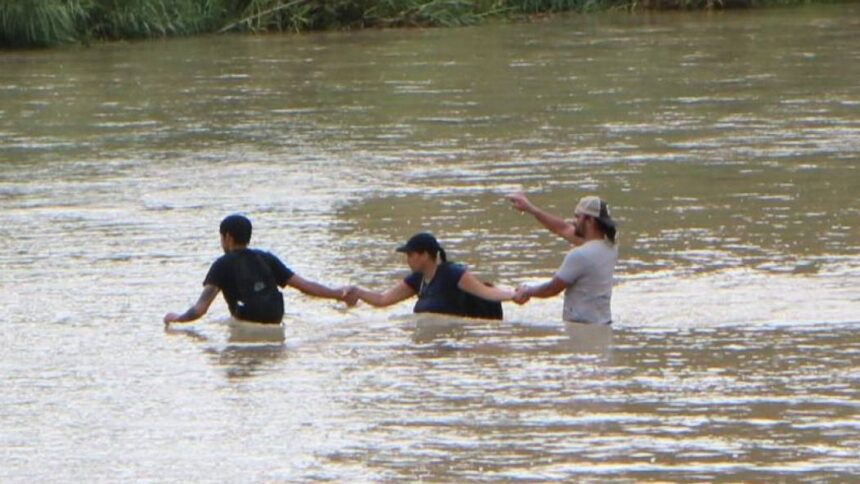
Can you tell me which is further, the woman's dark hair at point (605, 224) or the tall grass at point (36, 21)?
the tall grass at point (36, 21)

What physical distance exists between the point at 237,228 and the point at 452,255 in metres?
3.19

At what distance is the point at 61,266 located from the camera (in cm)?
1577

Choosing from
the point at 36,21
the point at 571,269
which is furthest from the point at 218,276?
the point at 36,21

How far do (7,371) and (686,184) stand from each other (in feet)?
29.6

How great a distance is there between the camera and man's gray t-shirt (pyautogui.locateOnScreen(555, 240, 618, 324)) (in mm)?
12461

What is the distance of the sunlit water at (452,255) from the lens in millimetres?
9594

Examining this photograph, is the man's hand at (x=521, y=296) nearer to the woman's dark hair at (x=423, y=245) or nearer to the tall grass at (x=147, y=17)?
the woman's dark hair at (x=423, y=245)

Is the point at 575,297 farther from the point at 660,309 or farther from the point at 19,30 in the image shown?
the point at 19,30

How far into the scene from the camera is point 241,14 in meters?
44.9

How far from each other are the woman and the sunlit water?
16cm

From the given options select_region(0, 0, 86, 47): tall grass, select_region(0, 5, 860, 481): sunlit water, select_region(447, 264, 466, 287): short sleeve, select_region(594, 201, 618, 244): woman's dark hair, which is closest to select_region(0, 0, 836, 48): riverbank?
select_region(0, 0, 86, 47): tall grass

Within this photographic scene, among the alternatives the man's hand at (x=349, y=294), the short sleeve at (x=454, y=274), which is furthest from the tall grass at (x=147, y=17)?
the short sleeve at (x=454, y=274)

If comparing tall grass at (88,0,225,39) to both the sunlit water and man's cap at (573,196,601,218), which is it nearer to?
the sunlit water

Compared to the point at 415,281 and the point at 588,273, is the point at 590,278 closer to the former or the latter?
the point at 588,273
